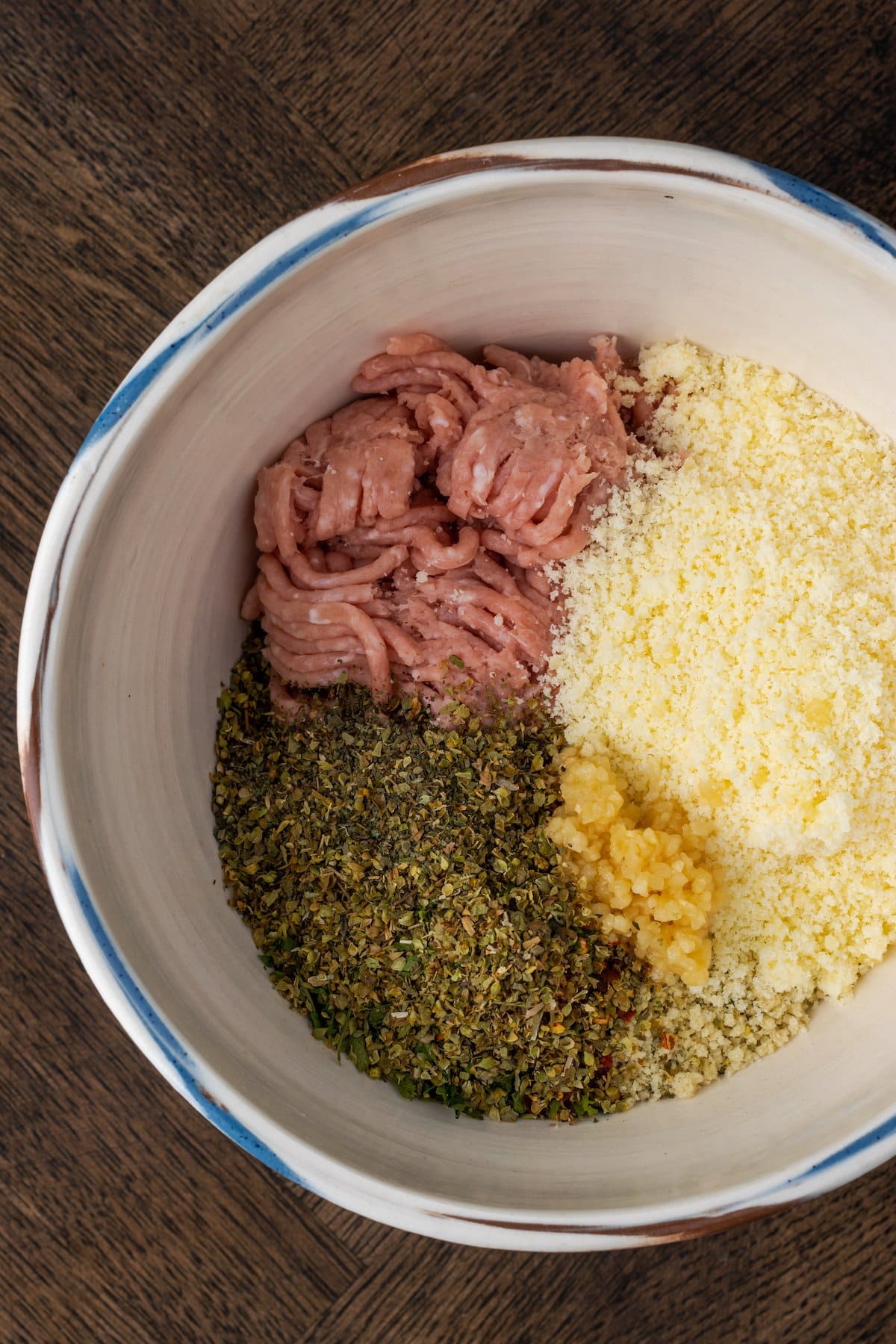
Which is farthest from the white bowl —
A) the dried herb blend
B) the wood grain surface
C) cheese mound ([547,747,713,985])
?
the wood grain surface

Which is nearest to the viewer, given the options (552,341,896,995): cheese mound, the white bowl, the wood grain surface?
the white bowl

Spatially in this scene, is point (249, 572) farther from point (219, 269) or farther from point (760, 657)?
point (760, 657)

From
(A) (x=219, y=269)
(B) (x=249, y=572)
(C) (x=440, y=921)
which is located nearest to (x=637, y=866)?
(C) (x=440, y=921)

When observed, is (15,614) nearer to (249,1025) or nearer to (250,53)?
(249,1025)

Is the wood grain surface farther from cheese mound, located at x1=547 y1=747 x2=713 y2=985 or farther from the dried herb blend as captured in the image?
cheese mound, located at x1=547 y1=747 x2=713 y2=985

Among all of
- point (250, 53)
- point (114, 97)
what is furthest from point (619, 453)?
point (114, 97)

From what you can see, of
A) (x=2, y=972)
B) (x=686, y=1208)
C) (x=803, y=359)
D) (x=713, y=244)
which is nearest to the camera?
(x=686, y=1208)
